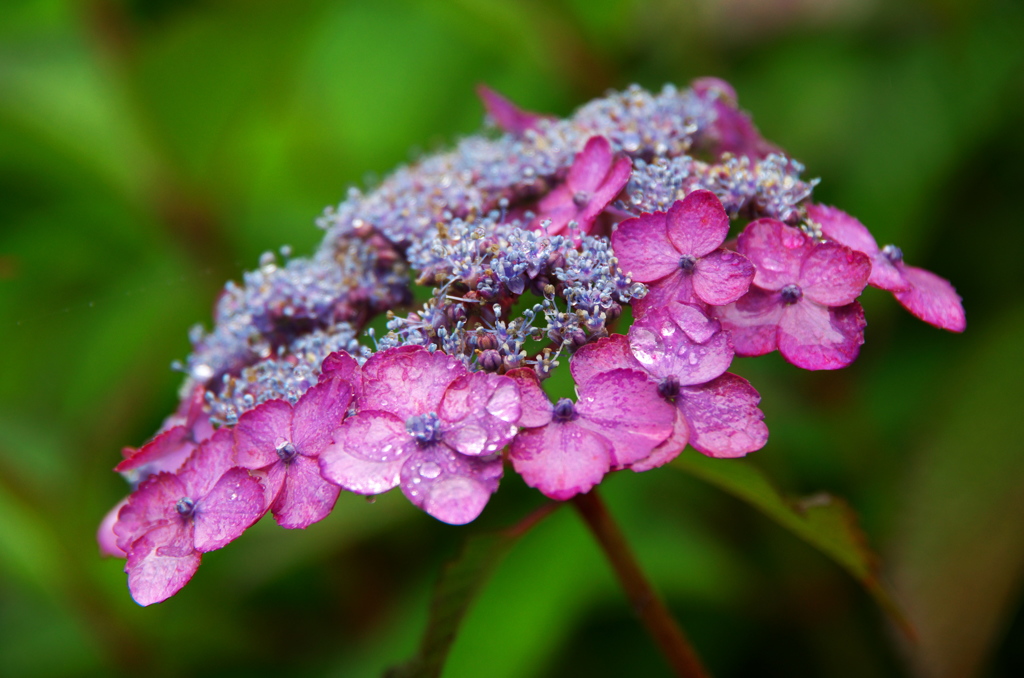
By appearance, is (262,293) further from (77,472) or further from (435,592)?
(77,472)

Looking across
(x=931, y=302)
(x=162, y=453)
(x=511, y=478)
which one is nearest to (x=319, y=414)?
(x=162, y=453)

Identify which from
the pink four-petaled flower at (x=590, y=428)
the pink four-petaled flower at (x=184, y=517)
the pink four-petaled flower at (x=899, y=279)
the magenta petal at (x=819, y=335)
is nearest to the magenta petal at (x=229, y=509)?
the pink four-petaled flower at (x=184, y=517)

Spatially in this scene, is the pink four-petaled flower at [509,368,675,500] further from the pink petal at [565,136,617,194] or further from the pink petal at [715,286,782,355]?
the pink petal at [565,136,617,194]

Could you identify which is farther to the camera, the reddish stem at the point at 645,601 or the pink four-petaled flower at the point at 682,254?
the reddish stem at the point at 645,601

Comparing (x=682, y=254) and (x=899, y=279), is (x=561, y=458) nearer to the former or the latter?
(x=682, y=254)

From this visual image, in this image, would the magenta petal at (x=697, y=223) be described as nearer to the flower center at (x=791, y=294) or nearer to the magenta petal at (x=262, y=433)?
the flower center at (x=791, y=294)

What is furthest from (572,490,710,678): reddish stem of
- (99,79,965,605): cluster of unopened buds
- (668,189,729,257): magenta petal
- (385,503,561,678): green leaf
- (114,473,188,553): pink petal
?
(114,473,188,553): pink petal

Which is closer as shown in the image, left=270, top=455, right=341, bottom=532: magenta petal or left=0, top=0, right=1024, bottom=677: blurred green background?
left=270, top=455, right=341, bottom=532: magenta petal
